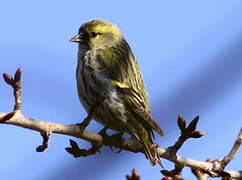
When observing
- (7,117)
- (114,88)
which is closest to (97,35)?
(114,88)

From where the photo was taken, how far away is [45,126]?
254cm

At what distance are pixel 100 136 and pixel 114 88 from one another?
42.6 inches

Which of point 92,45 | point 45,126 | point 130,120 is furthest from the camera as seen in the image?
point 92,45

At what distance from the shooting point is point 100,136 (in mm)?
3074

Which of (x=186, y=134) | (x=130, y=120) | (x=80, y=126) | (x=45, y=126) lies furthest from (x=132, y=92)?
(x=45, y=126)

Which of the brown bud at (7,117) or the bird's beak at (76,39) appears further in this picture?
the bird's beak at (76,39)

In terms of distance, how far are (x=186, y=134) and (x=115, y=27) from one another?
2.36 metres

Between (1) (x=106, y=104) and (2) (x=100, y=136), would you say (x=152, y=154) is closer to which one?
(2) (x=100, y=136)

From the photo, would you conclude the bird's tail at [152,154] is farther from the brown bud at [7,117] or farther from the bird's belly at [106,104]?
the brown bud at [7,117]

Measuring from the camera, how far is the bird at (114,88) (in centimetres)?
393

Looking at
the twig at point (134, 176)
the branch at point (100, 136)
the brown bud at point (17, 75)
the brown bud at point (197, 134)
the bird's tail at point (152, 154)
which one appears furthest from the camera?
the bird's tail at point (152, 154)

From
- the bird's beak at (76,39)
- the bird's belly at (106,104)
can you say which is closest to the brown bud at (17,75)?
the bird's belly at (106,104)

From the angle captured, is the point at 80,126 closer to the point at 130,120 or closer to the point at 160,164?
the point at 160,164

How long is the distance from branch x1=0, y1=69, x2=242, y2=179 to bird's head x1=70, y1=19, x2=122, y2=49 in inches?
58.1
